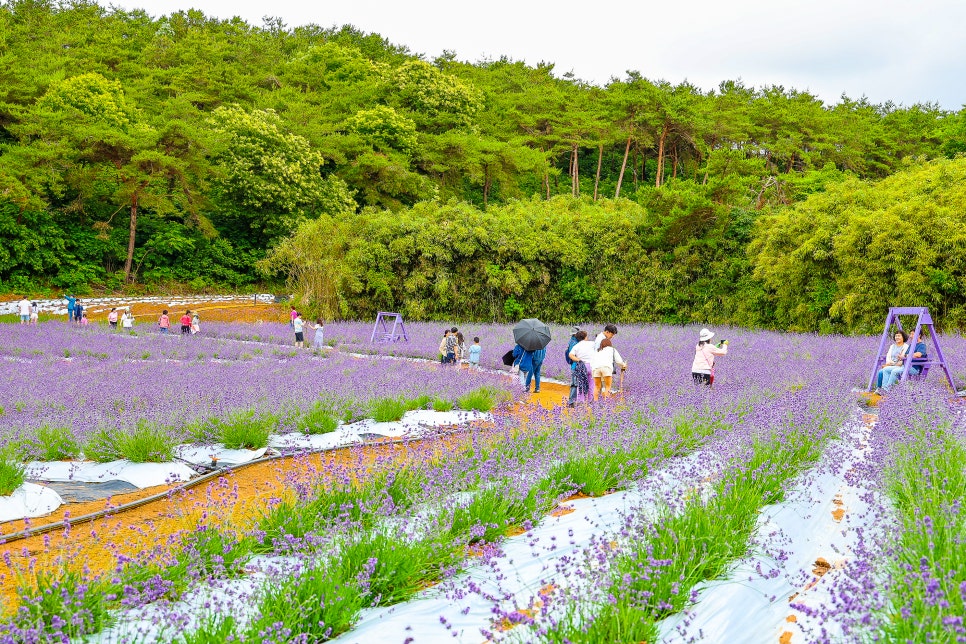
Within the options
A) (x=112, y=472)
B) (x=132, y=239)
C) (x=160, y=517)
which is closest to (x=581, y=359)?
(x=112, y=472)

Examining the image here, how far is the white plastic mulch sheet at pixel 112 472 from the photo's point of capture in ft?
17.9

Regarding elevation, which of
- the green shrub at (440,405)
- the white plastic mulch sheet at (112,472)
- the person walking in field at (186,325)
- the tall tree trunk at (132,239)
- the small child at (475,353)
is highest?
the tall tree trunk at (132,239)

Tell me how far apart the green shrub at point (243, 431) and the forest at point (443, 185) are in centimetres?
1621

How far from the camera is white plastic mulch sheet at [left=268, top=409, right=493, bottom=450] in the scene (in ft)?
22.1

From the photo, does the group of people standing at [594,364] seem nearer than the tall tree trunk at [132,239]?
Yes

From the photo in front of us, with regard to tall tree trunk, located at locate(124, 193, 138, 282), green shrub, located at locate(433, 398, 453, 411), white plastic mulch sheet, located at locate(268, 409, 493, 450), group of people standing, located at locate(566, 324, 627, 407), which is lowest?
white plastic mulch sheet, located at locate(268, 409, 493, 450)

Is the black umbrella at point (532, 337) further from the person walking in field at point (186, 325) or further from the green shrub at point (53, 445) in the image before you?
the person walking in field at point (186, 325)

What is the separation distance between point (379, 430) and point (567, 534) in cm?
376

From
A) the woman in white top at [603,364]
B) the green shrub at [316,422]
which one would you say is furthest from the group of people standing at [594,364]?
the green shrub at [316,422]

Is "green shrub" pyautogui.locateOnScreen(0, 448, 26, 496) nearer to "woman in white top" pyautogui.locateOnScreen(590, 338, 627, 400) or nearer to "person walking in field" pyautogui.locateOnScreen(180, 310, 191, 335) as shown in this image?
"woman in white top" pyautogui.locateOnScreen(590, 338, 627, 400)

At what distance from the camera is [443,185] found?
37.9 metres

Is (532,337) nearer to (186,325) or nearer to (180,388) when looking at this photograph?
(180,388)

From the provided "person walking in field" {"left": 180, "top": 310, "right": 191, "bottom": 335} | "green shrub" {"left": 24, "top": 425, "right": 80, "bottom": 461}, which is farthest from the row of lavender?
"person walking in field" {"left": 180, "top": 310, "right": 191, "bottom": 335}

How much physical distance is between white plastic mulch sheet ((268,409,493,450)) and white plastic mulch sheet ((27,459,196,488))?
1.03 metres
